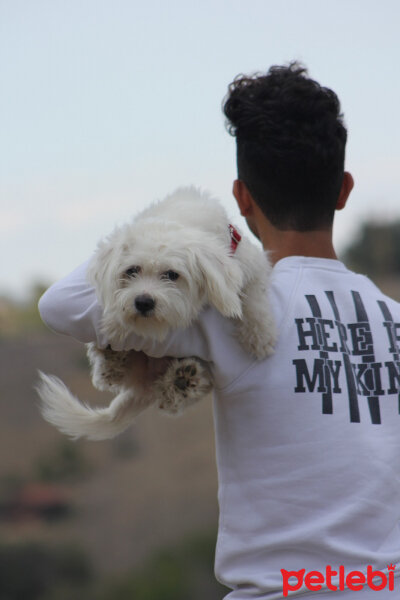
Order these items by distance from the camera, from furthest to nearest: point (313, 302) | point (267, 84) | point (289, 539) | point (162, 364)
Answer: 1. point (162, 364)
2. point (267, 84)
3. point (313, 302)
4. point (289, 539)

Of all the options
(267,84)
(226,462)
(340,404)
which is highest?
(267,84)

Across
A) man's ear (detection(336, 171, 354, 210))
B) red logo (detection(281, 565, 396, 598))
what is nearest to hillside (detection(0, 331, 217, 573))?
man's ear (detection(336, 171, 354, 210))

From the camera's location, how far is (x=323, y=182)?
8.71ft

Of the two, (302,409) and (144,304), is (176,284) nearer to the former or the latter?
(144,304)

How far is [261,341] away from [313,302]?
215 mm

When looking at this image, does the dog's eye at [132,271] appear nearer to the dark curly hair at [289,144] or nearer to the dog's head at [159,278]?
the dog's head at [159,278]

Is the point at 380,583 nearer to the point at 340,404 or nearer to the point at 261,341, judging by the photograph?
the point at 340,404

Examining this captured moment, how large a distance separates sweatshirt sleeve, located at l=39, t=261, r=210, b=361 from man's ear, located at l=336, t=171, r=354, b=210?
2.23 feet

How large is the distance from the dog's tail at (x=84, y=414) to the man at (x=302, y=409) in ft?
2.19

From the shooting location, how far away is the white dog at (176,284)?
2451mm

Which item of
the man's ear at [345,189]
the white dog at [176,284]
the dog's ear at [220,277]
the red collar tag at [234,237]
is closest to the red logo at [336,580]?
the white dog at [176,284]

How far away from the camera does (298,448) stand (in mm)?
2373

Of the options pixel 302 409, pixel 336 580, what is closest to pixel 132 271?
pixel 302 409

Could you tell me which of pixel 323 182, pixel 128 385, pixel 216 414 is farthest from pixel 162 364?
pixel 323 182
